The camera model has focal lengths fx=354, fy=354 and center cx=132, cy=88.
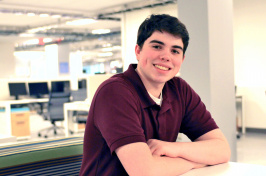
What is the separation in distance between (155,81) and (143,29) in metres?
0.27

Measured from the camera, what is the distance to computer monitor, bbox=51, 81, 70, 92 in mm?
10570

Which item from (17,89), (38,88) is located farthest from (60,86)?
(17,89)

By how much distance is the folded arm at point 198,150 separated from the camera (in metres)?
1.52

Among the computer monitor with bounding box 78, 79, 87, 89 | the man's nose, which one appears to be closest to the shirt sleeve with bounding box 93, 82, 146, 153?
the man's nose

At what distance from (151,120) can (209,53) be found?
2277 millimetres

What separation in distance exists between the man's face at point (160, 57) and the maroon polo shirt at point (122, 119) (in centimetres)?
7

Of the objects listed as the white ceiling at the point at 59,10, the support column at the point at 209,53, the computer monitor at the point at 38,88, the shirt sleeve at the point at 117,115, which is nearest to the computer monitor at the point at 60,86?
the computer monitor at the point at 38,88

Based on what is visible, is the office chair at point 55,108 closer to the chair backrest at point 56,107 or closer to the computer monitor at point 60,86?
the chair backrest at point 56,107

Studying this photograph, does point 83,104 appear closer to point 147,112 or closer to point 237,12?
point 237,12

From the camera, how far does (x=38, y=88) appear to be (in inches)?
405

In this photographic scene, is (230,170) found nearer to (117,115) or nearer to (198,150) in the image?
(198,150)

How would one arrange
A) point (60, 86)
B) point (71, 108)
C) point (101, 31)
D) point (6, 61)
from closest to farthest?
point (71, 108), point (60, 86), point (101, 31), point (6, 61)

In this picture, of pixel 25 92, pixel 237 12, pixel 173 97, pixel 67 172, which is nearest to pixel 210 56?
pixel 173 97

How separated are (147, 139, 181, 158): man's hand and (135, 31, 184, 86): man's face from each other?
303mm
